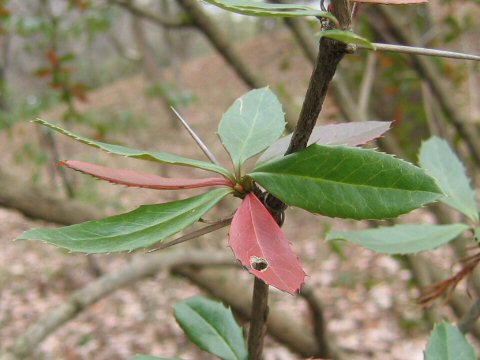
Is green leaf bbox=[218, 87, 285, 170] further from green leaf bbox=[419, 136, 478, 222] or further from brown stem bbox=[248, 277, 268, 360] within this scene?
green leaf bbox=[419, 136, 478, 222]

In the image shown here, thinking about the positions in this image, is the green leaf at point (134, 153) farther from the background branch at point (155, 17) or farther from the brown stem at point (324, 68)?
the background branch at point (155, 17)

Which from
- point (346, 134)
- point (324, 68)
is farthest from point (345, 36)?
point (346, 134)

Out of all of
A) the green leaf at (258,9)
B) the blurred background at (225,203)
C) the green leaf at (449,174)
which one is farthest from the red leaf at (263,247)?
the blurred background at (225,203)

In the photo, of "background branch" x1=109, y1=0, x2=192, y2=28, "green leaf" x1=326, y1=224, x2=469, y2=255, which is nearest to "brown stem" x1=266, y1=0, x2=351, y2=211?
"green leaf" x1=326, y1=224, x2=469, y2=255

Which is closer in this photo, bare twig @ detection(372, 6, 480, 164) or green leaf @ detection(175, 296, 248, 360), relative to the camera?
green leaf @ detection(175, 296, 248, 360)

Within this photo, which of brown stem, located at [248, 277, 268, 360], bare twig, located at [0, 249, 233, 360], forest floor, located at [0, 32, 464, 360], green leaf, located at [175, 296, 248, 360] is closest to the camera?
brown stem, located at [248, 277, 268, 360]
